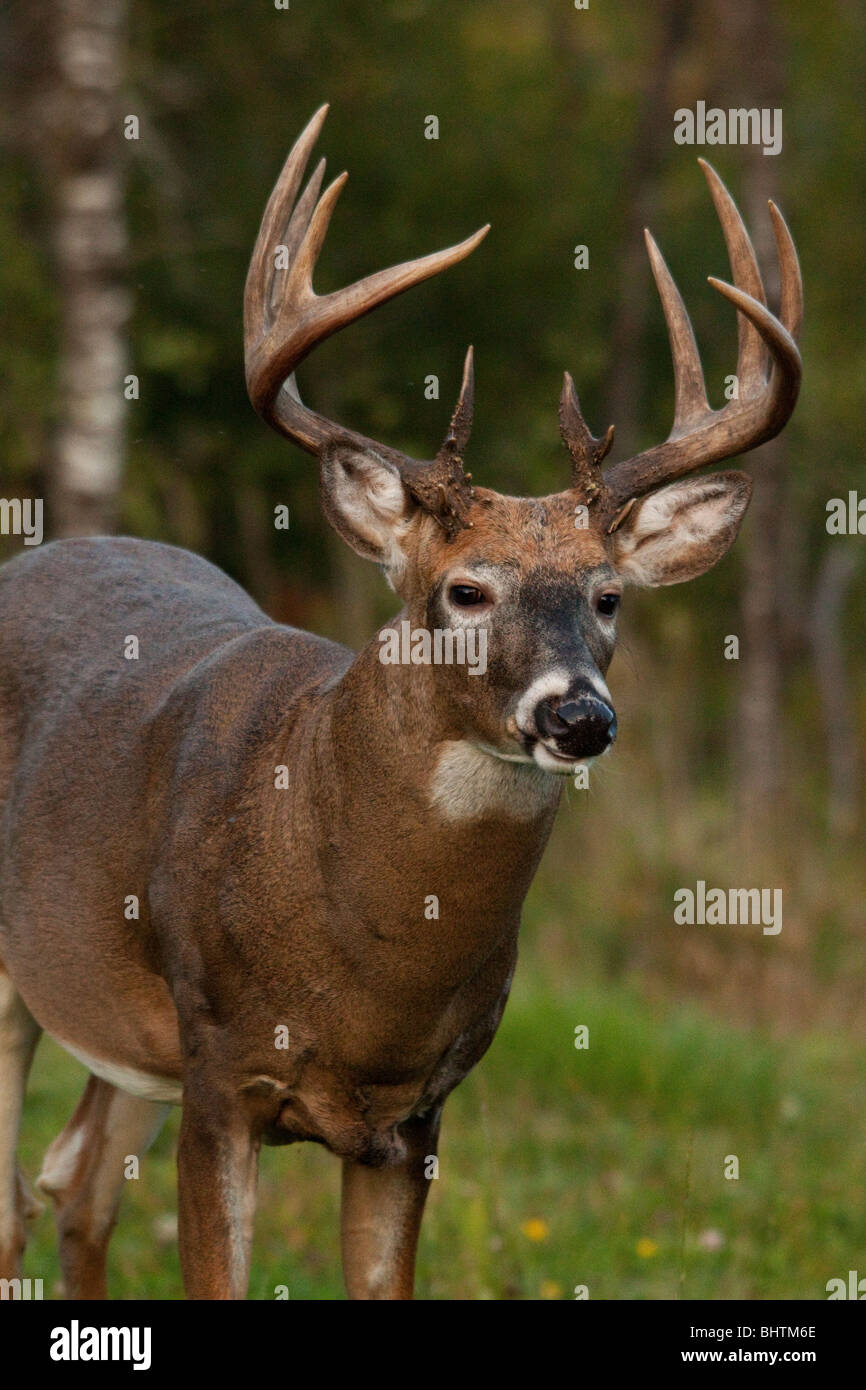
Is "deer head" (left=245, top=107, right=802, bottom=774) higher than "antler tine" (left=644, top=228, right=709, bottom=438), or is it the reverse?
"antler tine" (left=644, top=228, right=709, bottom=438)

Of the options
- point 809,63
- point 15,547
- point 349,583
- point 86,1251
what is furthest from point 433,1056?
point 809,63

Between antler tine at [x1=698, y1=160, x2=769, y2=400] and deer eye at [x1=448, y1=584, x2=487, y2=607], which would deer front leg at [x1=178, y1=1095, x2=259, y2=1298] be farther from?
antler tine at [x1=698, y1=160, x2=769, y2=400]

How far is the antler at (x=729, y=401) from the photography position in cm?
466

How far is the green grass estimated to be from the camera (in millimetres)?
6328

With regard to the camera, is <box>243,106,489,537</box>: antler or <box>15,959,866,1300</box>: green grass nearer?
<box>243,106,489,537</box>: antler

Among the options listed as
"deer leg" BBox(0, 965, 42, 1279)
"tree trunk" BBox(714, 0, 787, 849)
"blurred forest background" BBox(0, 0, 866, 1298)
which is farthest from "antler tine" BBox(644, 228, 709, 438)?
"tree trunk" BBox(714, 0, 787, 849)

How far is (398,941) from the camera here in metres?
4.51

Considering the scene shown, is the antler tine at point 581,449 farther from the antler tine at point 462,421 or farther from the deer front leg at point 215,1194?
the deer front leg at point 215,1194

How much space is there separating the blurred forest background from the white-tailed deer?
60cm

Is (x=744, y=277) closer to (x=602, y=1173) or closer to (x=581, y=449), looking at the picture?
(x=581, y=449)

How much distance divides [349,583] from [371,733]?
649 cm

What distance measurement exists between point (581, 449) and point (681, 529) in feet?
1.83

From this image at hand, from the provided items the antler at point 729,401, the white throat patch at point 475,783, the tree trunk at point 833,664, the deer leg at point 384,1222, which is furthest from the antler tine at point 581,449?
the tree trunk at point 833,664
